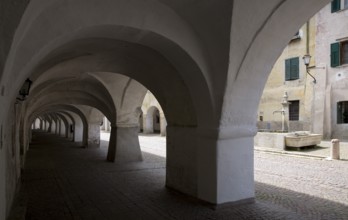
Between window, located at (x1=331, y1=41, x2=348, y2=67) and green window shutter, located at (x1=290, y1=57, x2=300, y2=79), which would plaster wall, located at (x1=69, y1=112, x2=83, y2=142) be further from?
window, located at (x1=331, y1=41, x2=348, y2=67)

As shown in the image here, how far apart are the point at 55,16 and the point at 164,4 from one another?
5.79 ft

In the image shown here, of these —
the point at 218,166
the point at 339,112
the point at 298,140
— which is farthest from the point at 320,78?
the point at 218,166

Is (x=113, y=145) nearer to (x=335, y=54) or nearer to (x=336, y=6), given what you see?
(x=335, y=54)

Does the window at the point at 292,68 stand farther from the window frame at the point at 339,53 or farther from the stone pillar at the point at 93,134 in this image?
the stone pillar at the point at 93,134

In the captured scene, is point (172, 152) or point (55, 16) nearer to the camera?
point (55, 16)

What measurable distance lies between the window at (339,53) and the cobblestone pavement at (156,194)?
29.7 ft

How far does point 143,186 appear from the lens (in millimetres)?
7691

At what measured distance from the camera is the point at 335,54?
18172 mm

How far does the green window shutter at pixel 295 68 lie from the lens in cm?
2120

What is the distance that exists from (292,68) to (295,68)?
0.73 feet

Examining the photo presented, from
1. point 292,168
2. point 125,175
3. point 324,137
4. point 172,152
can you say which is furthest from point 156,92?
point 324,137

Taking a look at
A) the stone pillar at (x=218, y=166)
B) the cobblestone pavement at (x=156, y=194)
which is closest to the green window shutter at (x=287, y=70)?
the cobblestone pavement at (x=156, y=194)

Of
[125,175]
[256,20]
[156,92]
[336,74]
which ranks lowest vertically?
[125,175]

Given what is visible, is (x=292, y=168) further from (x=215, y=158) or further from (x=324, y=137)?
(x=324, y=137)
